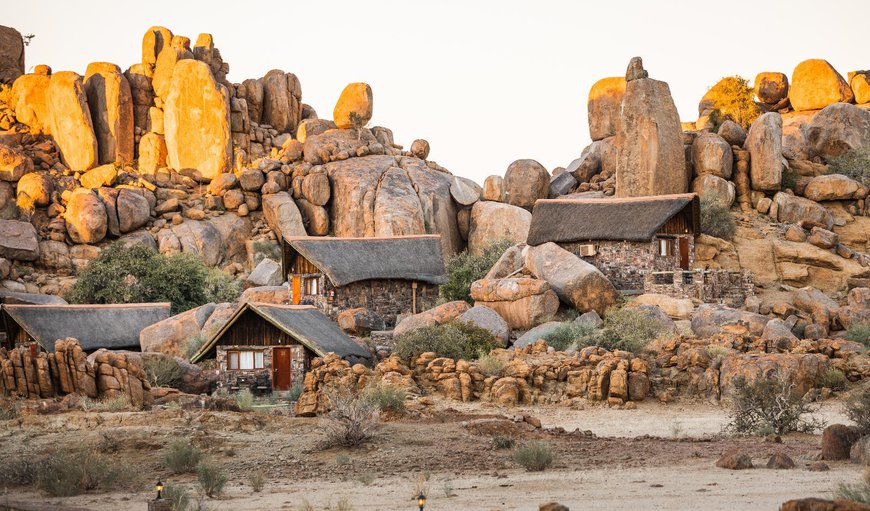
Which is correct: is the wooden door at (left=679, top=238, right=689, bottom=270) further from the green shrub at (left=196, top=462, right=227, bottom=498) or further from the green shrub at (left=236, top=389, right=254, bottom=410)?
the green shrub at (left=196, top=462, right=227, bottom=498)

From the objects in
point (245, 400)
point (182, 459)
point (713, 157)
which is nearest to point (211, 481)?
point (182, 459)

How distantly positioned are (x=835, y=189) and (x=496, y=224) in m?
19.1

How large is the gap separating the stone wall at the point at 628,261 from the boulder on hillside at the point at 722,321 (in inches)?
325

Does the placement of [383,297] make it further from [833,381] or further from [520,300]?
[833,381]

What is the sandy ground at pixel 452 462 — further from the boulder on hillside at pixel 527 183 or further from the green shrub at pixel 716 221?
the boulder on hillside at pixel 527 183

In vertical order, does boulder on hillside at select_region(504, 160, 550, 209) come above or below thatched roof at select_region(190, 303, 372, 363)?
above

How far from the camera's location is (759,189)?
55875 millimetres

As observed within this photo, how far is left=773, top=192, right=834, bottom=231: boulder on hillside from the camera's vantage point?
174 ft

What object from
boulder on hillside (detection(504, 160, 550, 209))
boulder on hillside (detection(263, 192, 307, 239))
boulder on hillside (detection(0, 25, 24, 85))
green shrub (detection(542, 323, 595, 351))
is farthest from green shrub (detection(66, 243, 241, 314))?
boulder on hillside (detection(0, 25, 24, 85))

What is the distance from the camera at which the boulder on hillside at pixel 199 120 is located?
72.0 m

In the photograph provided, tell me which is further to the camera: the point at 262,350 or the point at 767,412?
the point at 262,350

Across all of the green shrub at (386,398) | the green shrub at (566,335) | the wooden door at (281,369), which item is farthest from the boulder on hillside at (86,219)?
the green shrub at (386,398)

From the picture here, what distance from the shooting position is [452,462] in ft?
66.0

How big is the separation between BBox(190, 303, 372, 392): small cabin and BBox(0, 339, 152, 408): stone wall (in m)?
4.15
